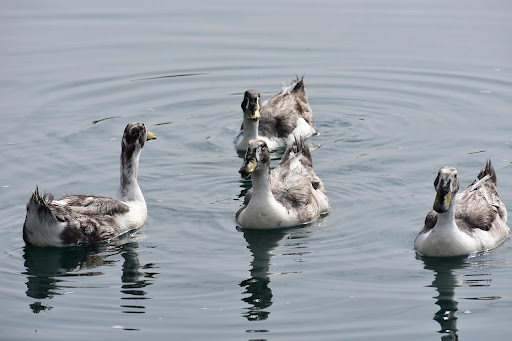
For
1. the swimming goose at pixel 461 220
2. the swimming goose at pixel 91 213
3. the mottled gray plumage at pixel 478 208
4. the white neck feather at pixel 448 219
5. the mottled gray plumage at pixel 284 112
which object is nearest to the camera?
the swimming goose at pixel 461 220

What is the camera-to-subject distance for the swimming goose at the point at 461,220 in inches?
571

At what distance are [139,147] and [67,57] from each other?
9.29 metres

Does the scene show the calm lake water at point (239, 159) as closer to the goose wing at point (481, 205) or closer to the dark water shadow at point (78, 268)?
the dark water shadow at point (78, 268)

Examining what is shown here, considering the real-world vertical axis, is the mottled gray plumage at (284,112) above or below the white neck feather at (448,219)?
above

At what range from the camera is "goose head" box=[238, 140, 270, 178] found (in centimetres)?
1580

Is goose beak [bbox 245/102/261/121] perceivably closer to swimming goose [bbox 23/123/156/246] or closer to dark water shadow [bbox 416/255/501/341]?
swimming goose [bbox 23/123/156/246]

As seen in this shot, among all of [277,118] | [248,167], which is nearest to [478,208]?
[248,167]

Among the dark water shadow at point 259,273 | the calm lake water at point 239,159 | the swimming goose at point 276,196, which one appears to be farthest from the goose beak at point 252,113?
the dark water shadow at point 259,273

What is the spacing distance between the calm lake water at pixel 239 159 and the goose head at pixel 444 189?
915 millimetres

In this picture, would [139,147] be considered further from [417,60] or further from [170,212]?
[417,60]

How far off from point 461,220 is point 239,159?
5.48 metres

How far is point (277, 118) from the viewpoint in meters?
21.4

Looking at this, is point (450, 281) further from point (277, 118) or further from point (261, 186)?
point (277, 118)

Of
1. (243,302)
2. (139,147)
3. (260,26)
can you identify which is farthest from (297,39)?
(243,302)
